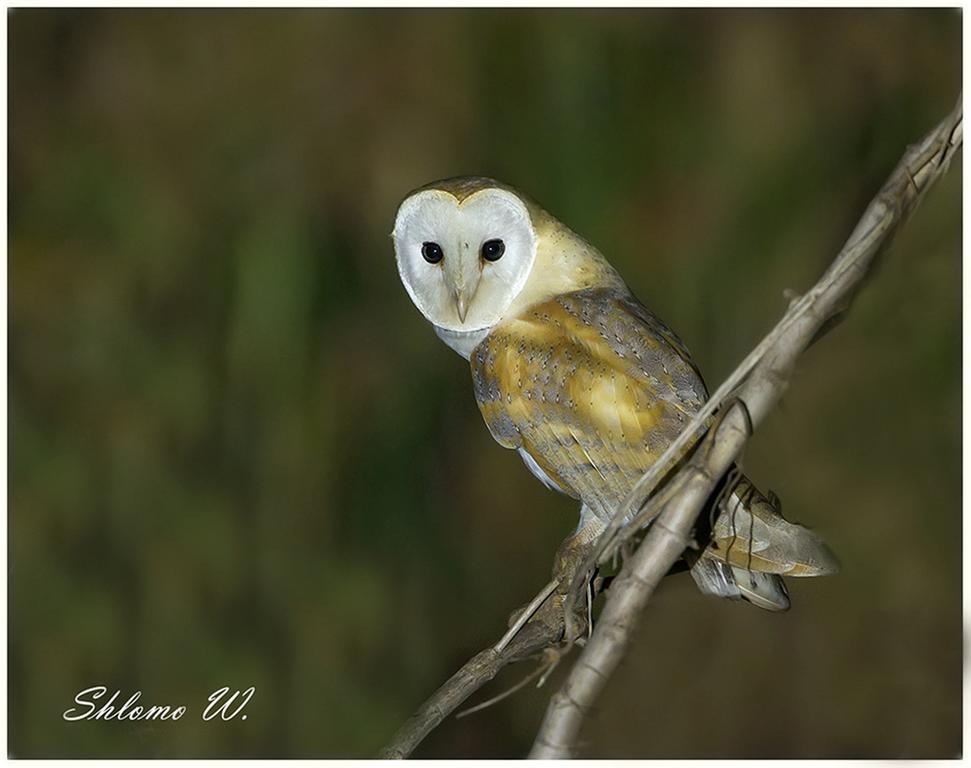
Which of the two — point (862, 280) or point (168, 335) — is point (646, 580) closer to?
point (862, 280)

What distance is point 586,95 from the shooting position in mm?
2207

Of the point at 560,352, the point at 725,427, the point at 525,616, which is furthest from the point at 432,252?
the point at 725,427

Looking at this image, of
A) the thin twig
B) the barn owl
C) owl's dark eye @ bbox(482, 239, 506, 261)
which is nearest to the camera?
the thin twig

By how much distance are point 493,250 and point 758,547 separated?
0.42 m

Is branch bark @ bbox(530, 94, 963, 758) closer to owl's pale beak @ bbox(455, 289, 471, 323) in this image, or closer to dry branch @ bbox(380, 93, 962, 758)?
dry branch @ bbox(380, 93, 962, 758)

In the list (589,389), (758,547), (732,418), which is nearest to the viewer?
(732,418)

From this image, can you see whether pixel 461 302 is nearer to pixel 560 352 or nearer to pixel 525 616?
pixel 560 352

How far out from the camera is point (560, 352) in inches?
45.5

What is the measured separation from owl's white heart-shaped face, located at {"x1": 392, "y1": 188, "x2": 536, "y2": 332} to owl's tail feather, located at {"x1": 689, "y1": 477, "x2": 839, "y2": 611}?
35 cm

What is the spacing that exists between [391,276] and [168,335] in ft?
1.50

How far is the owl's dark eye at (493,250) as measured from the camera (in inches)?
46.4

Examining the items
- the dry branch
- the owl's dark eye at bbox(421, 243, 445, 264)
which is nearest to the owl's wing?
the owl's dark eye at bbox(421, 243, 445, 264)

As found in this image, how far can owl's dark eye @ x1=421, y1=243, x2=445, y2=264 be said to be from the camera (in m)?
1.18

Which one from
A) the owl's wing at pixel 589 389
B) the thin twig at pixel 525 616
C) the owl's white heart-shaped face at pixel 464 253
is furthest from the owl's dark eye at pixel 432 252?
the thin twig at pixel 525 616
